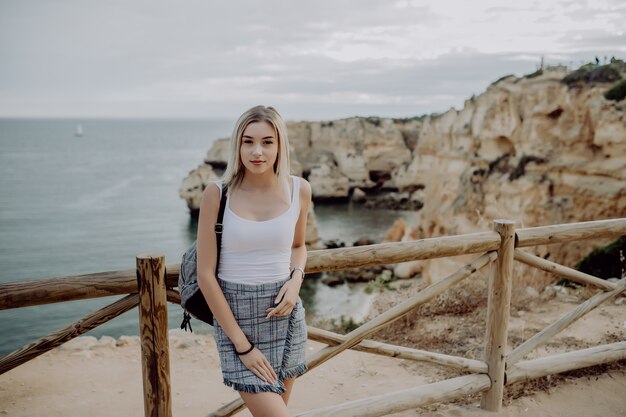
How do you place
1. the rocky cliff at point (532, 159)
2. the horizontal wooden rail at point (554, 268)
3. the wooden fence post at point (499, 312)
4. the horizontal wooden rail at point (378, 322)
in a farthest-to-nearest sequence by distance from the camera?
1. the rocky cliff at point (532, 159)
2. the horizontal wooden rail at point (554, 268)
3. the wooden fence post at point (499, 312)
4. the horizontal wooden rail at point (378, 322)

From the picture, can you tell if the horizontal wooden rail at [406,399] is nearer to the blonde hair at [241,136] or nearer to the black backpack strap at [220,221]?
the black backpack strap at [220,221]

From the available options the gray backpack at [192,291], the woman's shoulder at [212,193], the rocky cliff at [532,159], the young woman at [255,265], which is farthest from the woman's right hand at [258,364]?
the rocky cliff at [532,159]

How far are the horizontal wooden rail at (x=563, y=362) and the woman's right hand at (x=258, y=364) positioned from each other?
8.58ft

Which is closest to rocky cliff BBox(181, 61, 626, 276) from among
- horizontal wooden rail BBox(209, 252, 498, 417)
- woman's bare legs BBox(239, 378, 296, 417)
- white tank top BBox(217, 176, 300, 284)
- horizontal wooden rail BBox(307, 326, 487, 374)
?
horizontal wooden rail BBox(307, 326, 487, 374)

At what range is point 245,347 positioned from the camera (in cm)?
239

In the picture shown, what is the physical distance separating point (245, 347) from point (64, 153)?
117 meters

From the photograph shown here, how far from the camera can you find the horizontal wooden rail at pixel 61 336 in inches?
109

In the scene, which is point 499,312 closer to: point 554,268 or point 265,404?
point 554,268

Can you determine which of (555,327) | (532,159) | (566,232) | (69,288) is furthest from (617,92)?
(69,288)

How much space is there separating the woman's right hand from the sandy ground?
2.23 metres

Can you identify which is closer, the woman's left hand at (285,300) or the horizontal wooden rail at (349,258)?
the woman's left hand at (285,300)

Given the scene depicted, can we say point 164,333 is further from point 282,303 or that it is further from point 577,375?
point 577,375

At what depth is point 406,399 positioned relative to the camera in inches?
149

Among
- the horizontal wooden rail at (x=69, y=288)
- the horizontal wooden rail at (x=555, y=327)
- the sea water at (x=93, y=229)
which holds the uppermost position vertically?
the horizontal wooden rail at (x=69, y=288)
